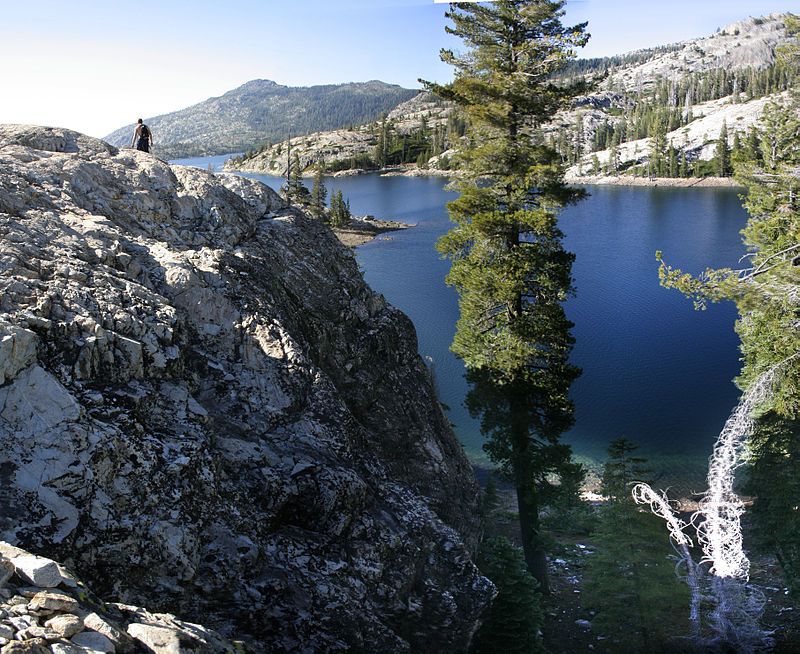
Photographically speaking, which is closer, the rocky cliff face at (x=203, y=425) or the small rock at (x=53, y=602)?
the small rock at (x=53, y=602)

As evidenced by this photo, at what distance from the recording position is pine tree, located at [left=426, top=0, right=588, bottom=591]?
13.7 metres

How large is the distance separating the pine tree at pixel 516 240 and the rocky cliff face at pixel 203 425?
478 centimetres

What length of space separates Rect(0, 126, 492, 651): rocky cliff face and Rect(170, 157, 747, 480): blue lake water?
14.3 metres

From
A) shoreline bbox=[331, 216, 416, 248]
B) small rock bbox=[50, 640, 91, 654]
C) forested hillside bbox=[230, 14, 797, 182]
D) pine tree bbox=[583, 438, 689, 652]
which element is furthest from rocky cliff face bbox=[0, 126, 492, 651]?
forested hillside bbox=[230, 14, 797, 182]

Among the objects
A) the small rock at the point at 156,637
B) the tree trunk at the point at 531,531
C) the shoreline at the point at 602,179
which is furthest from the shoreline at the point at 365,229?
the small rock at the point at 156,637

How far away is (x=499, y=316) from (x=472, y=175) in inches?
146

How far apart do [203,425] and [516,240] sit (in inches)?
399

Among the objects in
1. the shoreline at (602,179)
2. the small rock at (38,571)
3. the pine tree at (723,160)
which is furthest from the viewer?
the pine tree at (723,160)

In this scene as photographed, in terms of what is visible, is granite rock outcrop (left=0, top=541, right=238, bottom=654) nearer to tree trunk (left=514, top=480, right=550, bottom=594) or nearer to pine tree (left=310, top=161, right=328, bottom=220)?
tree trunk (left=514, top=480, right=550, bottom=594)

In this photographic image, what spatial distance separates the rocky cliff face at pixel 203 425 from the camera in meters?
5.16

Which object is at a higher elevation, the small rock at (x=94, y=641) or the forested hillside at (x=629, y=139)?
the forested hillside at (x=629, y=139)

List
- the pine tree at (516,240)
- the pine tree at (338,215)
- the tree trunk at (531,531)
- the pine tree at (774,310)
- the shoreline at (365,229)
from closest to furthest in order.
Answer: the pine tree at (774,310) < the pine tree at (516,240) < the tree trunk at (531,531) < the shoreline at (365,229) < the pine tree at (338,215)

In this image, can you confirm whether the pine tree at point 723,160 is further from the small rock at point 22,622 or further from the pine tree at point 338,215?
the small rock at point 22,622

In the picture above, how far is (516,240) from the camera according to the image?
14320mm
